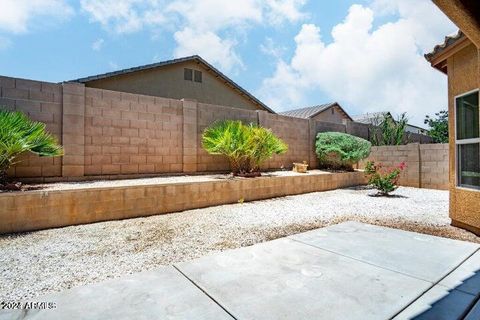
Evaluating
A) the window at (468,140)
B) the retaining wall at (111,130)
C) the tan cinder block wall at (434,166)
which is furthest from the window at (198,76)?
the window at (468,140)

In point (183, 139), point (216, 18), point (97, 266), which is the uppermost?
point (216, 18)

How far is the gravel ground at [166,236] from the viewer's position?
297 cm

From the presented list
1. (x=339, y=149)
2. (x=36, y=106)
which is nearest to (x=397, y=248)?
(x=36, y=106)

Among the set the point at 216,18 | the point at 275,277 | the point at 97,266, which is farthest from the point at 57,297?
the point at 216,18

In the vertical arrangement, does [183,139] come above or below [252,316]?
above

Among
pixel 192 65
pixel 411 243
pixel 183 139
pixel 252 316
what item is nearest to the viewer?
pixel 252 316

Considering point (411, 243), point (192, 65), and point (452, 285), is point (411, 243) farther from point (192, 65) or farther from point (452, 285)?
point (192, 65)

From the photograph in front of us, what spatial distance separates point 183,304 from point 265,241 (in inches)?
78.5

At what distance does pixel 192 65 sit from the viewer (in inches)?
585

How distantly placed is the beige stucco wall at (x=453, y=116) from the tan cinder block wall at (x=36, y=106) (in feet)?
26.6

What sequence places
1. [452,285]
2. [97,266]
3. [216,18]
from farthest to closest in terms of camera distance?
[216,18], [97,266], [452,285]

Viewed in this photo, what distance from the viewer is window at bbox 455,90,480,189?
14.8 ft

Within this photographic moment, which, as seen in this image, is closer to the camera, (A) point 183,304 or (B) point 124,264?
(A) point 183,304

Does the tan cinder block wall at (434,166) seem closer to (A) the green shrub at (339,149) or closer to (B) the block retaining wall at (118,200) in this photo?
(A) the green shrub at (339,149)
